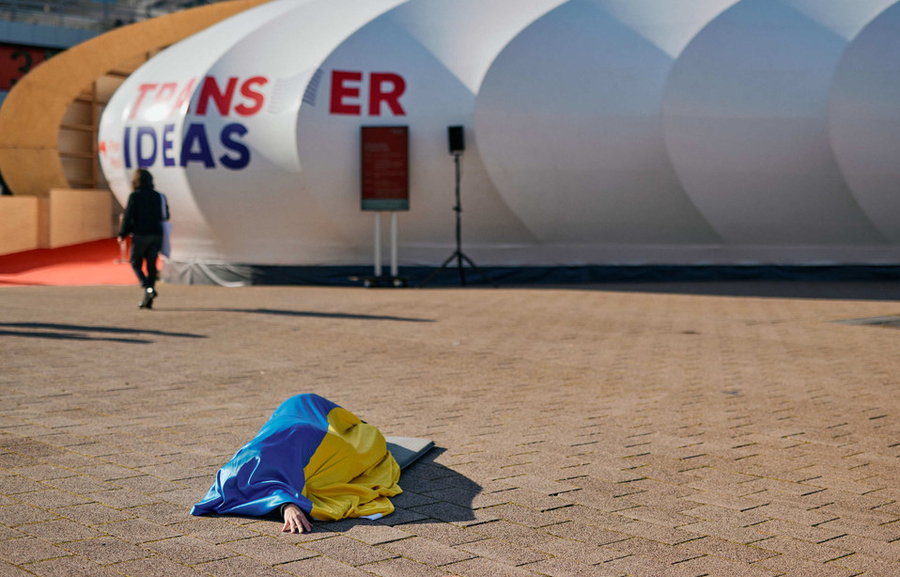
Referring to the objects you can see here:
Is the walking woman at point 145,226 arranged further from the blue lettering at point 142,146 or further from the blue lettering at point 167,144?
the blue lettering at point 142,146

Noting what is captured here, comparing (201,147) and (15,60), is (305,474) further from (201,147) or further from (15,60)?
(15,60)

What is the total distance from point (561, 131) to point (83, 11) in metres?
25.0

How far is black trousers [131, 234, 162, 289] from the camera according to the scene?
1206 cm

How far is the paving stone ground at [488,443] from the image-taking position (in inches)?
123

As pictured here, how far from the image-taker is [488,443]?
4.75m

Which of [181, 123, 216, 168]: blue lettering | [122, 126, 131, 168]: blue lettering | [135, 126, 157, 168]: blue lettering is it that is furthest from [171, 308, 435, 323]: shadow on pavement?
[122, 126, 131, 168]: blue lettering

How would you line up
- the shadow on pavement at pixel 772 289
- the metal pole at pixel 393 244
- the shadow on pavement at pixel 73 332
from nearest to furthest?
the shadow on pavement at pixel 73 332 → the shadow on pavement at pixel 772 289 → the metal pole at pixel 393 244

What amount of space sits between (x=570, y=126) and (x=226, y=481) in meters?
14.4

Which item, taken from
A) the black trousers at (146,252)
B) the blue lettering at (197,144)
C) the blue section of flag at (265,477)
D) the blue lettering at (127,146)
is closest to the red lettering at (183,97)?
the blue lettering at (197,144)

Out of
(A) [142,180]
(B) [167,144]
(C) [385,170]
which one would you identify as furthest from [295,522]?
(B) [167,144]

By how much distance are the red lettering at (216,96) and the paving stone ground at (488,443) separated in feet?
26.8

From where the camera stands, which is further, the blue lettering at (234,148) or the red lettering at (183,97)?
the red lettering at (183,97)

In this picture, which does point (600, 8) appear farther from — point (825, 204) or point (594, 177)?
point (825, 204)

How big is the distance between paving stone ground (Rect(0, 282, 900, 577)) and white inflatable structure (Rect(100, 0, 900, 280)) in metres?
7.28
